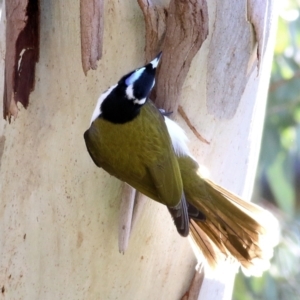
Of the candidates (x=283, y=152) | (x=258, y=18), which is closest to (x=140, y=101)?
(x=258, y=18)

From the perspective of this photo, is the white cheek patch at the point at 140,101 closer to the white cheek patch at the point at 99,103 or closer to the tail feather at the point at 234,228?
the white cheek patch at the point at 99,103

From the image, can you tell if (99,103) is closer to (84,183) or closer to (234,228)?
(84,183)

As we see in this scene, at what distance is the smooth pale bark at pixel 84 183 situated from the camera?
902 mm

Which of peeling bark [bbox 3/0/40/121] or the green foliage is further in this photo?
the green foliage

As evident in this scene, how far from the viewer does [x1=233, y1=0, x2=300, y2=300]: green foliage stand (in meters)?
1.82

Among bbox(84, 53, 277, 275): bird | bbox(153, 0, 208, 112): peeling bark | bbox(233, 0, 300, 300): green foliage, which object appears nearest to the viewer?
bbox(153, 0, 208, 112): peeling bark

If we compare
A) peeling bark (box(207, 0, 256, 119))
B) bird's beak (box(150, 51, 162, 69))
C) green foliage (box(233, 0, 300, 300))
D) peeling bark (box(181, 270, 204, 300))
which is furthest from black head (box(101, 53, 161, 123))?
green foliage (box(233, 0, 300, 300))

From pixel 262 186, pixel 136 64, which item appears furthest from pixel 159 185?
pixel 262 186

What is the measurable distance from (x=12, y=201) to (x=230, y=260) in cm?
39

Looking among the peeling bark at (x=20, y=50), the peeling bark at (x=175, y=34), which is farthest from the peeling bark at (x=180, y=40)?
the peeling bark at (x=20, y=50)

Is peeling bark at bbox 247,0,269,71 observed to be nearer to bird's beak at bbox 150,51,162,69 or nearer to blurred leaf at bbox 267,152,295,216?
bird's beak at bbox 150,51,162,69

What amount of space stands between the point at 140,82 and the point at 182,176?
0.68 feet

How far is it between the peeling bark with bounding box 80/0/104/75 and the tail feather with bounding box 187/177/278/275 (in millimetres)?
290

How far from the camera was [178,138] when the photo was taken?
944mm
